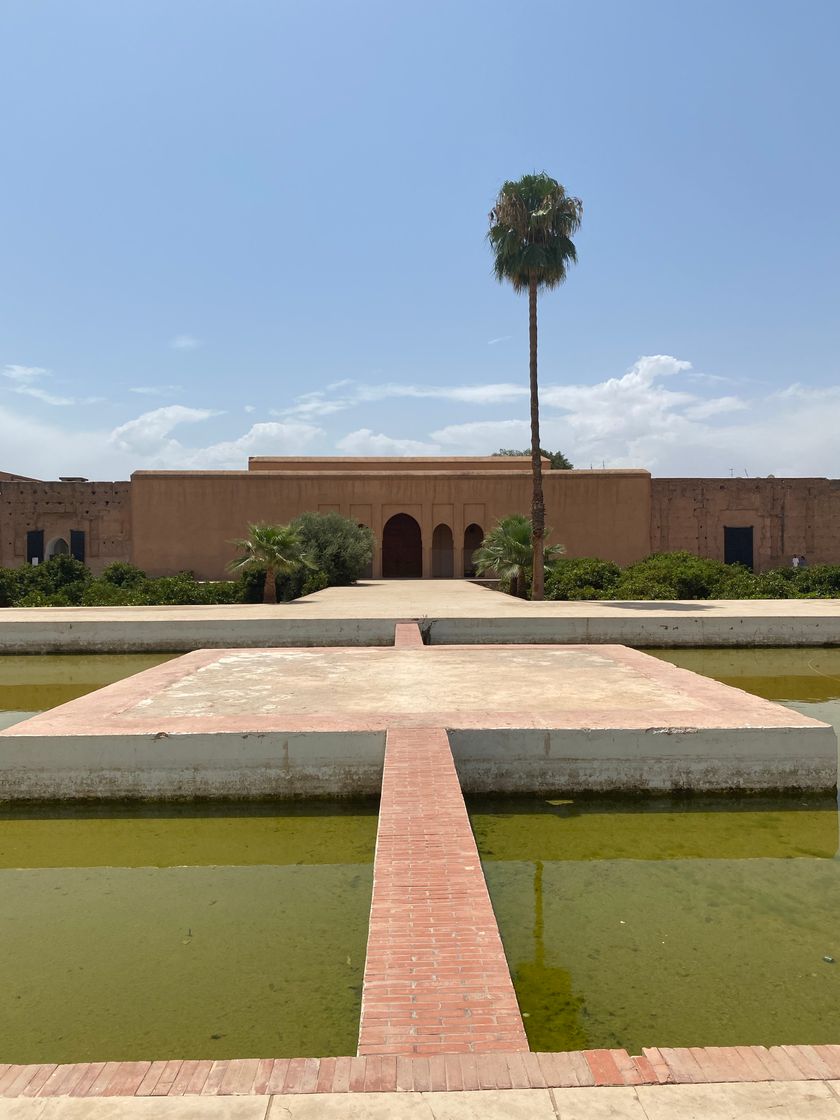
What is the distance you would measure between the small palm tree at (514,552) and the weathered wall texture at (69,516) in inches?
545

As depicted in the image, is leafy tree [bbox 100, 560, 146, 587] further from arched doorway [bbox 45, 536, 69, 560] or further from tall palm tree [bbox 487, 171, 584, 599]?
tall palm tree [bbox 487, 171, 584, 599]

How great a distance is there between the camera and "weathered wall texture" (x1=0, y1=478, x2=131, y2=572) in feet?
85.9

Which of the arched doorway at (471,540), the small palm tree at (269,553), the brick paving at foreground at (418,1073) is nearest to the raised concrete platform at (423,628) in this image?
the small palm tree at (269,553)

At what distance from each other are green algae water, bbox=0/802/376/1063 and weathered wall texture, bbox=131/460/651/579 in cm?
1951

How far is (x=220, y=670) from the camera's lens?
26.9ft

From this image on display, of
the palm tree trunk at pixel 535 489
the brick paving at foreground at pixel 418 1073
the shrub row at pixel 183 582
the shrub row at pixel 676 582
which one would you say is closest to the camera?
the brick paving at foreground at pixel 418 1073

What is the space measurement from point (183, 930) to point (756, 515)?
87.3 ft

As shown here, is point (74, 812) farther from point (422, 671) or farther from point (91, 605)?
point (91, 605)

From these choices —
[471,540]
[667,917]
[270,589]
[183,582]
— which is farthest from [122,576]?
[667,917]

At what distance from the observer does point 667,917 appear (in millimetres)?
3926

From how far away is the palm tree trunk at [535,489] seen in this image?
1641 cm

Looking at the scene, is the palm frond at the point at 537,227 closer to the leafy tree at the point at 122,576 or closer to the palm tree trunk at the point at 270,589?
the palm tree trunk at the point at 270,589

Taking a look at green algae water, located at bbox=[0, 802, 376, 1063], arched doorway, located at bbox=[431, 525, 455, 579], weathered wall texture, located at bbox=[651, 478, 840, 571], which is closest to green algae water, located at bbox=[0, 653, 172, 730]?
green algae water, located at bbox=[0, 802, 376, 1063]

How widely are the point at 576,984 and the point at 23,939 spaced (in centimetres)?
258
